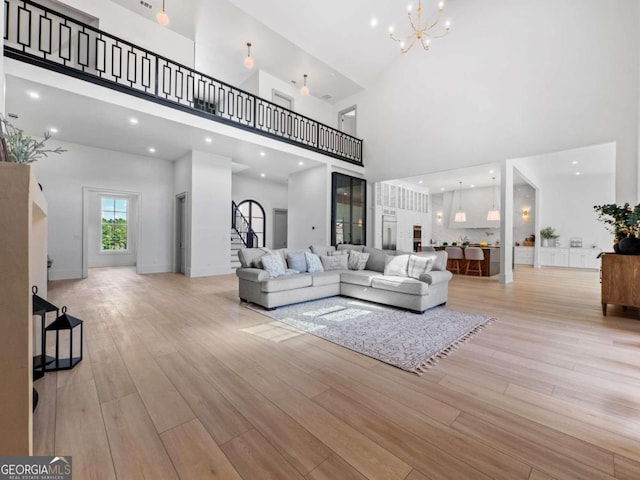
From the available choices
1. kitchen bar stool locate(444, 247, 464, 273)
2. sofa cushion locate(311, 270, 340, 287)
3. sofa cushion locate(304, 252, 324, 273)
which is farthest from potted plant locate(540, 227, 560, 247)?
sofa cushion locate(304, 252, 324, 273)

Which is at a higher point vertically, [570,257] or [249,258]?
[249,258]

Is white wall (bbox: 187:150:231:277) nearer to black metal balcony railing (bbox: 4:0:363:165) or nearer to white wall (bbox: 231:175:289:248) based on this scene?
black metal balcony railing (bbox: 4:0:363:165)

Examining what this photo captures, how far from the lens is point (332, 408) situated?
170cm

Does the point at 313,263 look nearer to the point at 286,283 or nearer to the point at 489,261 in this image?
the point at 286,283

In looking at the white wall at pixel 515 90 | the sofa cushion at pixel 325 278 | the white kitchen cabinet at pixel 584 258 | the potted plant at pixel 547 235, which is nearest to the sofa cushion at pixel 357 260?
the sofa cushion at pixel 325 278

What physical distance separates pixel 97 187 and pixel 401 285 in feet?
25.1

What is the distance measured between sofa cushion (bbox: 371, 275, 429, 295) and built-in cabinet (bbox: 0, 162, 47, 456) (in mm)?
3660

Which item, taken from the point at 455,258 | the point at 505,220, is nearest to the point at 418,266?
the point at 505,220

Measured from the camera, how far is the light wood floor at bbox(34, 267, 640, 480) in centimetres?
127

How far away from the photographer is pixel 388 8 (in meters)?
6.55

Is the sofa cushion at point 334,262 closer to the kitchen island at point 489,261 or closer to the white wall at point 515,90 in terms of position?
the white wall at point 515,90

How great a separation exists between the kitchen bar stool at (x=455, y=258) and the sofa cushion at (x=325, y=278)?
15.3 feet

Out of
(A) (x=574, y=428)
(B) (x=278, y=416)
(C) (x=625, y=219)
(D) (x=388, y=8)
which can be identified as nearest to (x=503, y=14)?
(D) (x=388, y=8)

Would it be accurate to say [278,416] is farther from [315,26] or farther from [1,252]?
[315,26]
